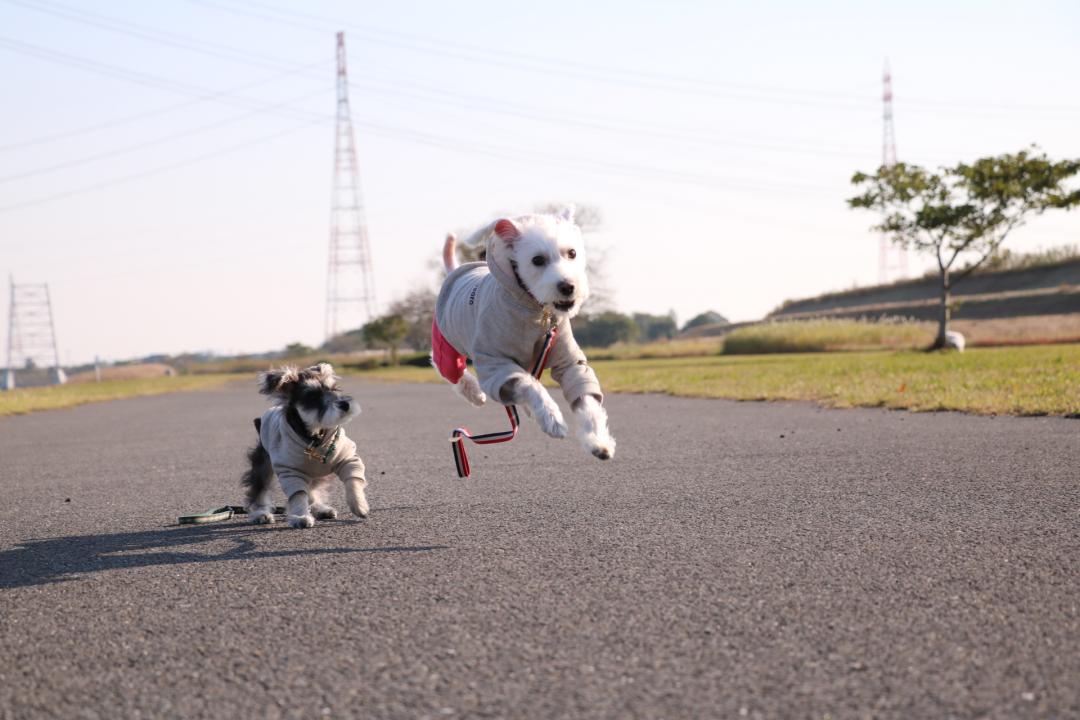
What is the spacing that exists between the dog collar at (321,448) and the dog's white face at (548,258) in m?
1.84

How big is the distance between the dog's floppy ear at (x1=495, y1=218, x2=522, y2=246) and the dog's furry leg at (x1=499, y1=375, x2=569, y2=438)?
0.61 metres

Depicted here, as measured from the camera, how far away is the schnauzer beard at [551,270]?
396 centimetres

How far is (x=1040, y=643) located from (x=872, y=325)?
1618 inches

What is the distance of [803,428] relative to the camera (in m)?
9.85

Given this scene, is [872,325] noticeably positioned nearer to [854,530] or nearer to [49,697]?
[854,530]

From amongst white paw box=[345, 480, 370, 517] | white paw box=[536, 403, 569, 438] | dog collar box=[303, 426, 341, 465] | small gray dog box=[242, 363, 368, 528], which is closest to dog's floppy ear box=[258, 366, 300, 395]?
small gray dog box=[242, 363, 368, 528]

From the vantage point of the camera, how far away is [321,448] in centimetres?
544

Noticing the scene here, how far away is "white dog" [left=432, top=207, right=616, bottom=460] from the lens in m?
4.02

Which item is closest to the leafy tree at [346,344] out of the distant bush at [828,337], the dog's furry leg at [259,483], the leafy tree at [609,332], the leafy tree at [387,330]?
the leafy tree at [387,330]

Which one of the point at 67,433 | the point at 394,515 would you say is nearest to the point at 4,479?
the point at 394,515

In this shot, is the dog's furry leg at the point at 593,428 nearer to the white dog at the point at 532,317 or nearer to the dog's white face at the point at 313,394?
the white dog at the point at 532,317

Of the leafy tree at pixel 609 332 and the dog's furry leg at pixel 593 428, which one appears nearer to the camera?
the dog's furry leg at pixel 593 428

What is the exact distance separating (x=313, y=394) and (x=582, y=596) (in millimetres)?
2414

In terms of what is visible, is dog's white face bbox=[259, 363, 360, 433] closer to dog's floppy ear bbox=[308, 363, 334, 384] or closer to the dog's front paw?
dog's floppy ear bbox=[308, 363, 334, 384]
